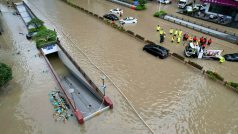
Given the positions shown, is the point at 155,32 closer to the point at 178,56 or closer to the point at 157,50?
the point at 157,50

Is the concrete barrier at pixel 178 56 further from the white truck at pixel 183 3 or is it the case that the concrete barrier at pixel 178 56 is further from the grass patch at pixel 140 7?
the white truck at pixel 183 3

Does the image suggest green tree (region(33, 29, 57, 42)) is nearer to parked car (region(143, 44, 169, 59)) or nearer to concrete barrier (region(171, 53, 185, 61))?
parked car (region(143, 44, 169, 59))

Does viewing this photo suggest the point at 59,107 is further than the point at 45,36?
No

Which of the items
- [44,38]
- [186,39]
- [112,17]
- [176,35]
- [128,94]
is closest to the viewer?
[128,94]

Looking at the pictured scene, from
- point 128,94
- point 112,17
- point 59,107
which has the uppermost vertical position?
point 112,17

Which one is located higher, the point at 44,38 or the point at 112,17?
the point at 112,17

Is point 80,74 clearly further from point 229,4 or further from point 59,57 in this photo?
point 229,4

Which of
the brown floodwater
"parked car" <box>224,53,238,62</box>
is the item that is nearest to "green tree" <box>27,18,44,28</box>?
the brown floodwater

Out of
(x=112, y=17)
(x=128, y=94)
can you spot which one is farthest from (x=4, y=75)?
(x=112, y=17)
